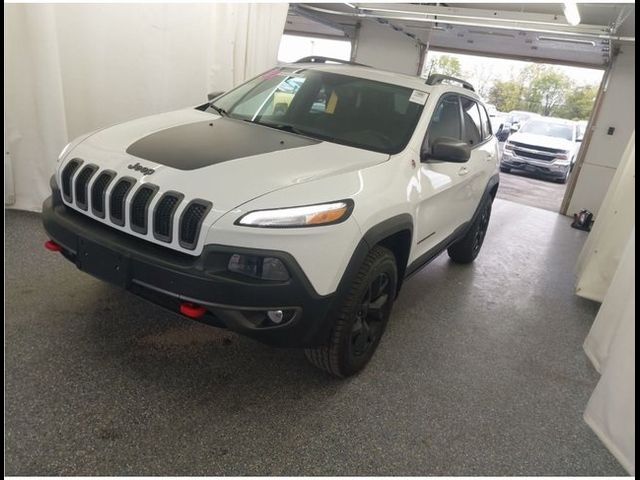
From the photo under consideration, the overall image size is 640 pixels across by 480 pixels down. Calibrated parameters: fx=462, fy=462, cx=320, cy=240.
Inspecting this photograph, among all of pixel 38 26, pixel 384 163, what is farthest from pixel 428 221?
pixel 38 26

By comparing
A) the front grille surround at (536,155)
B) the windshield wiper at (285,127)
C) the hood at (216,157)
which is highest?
the windshield wiper at (285,127)

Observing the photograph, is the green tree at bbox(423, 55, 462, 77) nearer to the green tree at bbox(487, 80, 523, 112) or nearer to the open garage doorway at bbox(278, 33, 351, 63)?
the green tree at bbox(487, 80, 523, 112)

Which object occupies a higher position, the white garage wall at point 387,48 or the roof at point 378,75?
the white garage wall at point 387,48

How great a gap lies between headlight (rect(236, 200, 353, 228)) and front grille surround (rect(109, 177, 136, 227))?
20.7 inches

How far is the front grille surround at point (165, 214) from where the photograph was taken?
1.78 m

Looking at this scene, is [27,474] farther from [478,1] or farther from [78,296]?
[478,1]

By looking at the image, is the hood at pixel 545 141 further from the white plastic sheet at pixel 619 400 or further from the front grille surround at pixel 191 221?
the front grille surround at pixel 191 221

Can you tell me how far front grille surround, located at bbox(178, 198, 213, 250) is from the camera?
1749 mm

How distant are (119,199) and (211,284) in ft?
1.87

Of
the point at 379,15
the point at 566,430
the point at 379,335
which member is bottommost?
the point at 566,430

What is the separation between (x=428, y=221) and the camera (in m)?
2.70

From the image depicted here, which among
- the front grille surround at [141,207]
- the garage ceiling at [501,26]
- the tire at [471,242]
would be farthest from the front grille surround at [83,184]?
the garage ceiling at [501,26]

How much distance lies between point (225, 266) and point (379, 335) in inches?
42.7

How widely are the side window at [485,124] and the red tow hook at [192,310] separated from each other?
3.01m
